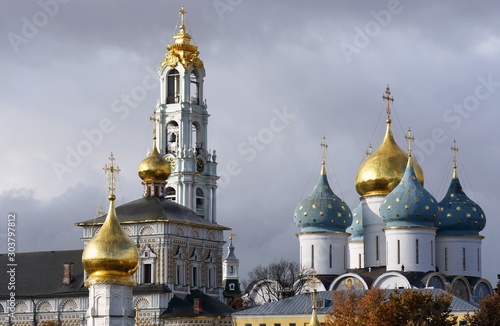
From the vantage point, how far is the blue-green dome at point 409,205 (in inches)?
2414

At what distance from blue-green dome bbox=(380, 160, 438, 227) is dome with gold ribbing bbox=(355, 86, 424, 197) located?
8.09 feet

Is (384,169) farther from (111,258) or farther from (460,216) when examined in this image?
(111,258)

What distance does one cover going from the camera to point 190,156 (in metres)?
78.3

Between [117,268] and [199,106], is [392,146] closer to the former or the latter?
[199,106]

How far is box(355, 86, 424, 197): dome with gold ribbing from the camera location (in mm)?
64688

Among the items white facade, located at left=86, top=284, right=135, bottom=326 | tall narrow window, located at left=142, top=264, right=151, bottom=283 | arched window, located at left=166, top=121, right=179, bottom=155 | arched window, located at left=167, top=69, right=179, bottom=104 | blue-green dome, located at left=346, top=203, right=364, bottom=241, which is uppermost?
arched window, located at left=167, top=69, right=179, bottom=104

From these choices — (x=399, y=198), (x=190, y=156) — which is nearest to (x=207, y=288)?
(x=399, y=198)

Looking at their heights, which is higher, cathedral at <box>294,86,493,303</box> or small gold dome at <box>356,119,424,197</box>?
small gold dome at <box>356,119,424,197</box>

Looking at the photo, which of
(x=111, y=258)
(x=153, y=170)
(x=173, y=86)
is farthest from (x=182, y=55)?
(x=111, y=258)

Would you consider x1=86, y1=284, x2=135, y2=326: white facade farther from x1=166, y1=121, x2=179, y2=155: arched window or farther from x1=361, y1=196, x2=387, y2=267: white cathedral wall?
x1=166, y1=121, x2=179, y2=155: arched window

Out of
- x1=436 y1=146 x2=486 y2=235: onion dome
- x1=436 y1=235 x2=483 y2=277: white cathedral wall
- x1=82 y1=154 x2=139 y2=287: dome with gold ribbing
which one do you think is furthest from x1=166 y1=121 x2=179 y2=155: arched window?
x1=82 y1=154 x2=139 y2=287: dome with gold ribbing

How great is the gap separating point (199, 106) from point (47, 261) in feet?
53.6

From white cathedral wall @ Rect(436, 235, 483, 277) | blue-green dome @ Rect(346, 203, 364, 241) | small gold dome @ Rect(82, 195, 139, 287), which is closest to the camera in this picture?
small gold dome @ Rect(82, 195, 139, 287)

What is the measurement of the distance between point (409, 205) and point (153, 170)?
1114 cm
